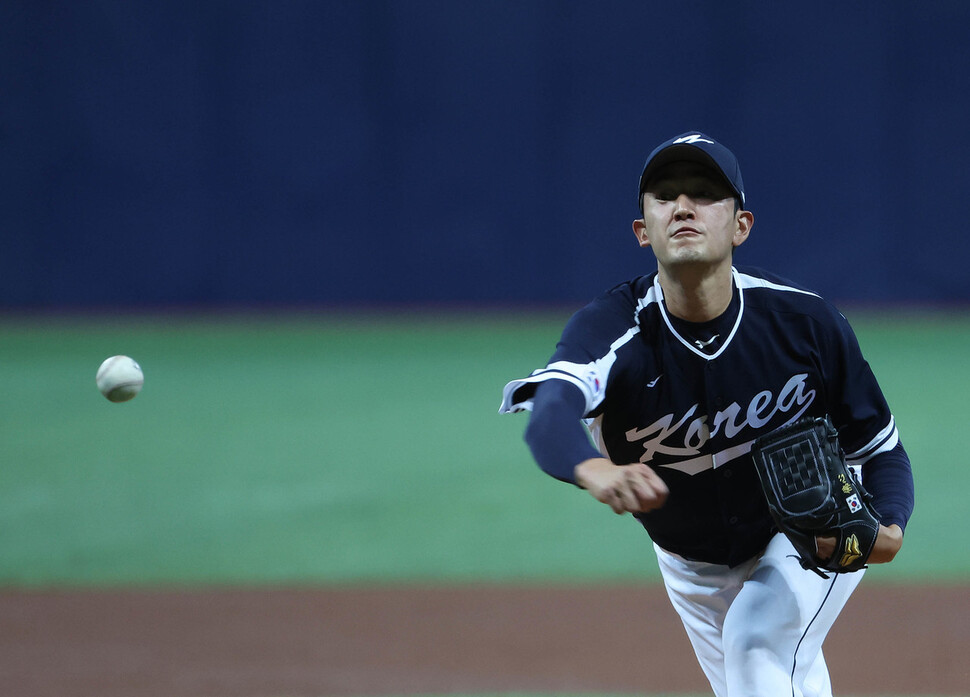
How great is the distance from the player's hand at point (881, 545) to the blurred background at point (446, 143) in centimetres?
1275

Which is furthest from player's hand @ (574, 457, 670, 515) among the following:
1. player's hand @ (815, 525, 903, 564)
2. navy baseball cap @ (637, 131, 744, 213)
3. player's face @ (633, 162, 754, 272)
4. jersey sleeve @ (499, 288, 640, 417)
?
navy baseball cap @ (637, 131, 744, 213)

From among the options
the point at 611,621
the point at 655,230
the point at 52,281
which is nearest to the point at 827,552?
the point at 655,230

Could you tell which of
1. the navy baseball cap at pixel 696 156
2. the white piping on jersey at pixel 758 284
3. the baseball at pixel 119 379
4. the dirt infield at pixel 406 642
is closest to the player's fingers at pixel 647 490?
the navy baseball cap at pixel 696 156

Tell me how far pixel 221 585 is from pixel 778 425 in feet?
12.1

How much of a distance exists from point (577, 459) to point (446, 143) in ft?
45.1

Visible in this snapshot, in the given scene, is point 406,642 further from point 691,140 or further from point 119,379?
point 691,140

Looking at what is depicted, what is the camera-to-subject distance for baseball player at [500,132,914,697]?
324 centimetres

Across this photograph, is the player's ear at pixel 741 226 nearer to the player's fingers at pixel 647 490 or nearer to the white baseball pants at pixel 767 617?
the white baseball pants at pixel 767 617

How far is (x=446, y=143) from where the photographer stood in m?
16.0

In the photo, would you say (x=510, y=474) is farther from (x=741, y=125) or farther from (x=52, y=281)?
(x=52, y=281)

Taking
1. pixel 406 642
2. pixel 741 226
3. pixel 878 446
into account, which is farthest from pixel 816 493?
pixel 406 642

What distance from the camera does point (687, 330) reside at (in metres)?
3.39

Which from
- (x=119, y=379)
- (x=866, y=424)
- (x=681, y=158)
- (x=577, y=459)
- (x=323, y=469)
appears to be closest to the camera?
(x=577, y=459)

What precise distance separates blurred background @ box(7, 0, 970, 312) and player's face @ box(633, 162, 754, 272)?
12.5 m
